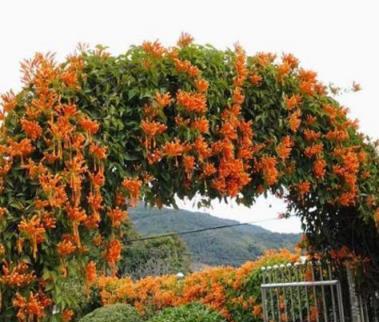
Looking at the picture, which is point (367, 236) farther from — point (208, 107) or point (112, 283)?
point (112, 283)

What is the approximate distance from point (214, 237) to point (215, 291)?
17.9 meters

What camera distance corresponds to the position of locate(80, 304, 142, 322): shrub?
11031 mm

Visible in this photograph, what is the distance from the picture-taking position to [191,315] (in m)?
8.36

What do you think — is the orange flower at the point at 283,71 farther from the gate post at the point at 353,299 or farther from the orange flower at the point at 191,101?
the gate post at the point at 353,299

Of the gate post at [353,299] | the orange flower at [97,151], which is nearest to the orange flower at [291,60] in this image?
the orange flower at [97,151]

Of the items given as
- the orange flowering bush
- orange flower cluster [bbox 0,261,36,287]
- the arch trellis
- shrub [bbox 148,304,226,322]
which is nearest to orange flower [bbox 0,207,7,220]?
the arch trellis

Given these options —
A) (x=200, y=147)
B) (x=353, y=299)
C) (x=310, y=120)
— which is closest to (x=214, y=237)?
(x=353, y=299)

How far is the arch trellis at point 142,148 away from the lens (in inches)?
121

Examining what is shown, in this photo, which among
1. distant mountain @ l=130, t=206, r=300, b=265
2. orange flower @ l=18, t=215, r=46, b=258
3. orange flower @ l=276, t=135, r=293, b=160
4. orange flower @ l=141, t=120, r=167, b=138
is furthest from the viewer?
distant mountain @ l=130, t=206, r=300, b=265

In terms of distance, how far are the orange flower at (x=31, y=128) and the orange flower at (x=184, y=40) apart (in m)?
1.06

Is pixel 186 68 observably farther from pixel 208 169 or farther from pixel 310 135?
pixel 310 135

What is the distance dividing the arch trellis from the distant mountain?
48.8 feet

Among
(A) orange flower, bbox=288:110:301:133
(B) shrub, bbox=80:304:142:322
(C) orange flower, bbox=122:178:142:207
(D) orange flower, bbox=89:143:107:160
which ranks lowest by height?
(B) shrub, bbox=80:304:142:322

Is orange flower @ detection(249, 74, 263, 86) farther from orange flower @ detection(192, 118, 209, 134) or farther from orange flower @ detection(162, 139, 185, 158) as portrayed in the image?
orange flower @ detection(162, 139, 185, 158)
